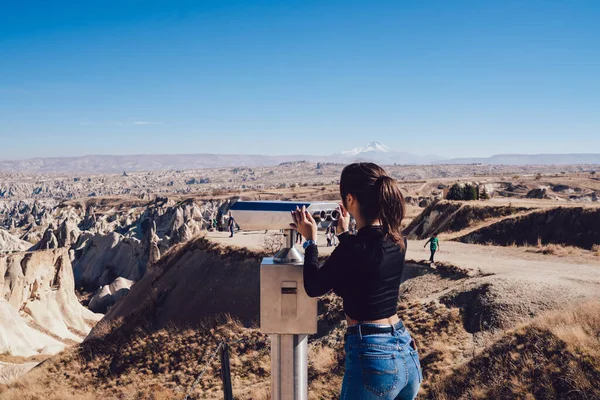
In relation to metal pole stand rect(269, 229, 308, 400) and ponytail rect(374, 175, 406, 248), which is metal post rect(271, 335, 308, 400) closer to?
metal pole stand rect(269, 229, 308, 400)

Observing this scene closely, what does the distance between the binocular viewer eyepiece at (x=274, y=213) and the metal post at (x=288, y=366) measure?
2.04 feet

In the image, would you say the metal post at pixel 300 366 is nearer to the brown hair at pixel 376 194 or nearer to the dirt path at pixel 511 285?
the brown hair at pixel 376 194

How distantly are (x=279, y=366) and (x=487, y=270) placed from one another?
1231 cm

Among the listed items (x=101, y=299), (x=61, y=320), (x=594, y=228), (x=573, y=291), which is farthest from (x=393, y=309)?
(x=101, y=299)

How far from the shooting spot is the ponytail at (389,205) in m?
2.30

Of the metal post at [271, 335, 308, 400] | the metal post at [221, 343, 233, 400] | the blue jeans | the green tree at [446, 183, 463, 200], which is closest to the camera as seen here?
the blue jeans

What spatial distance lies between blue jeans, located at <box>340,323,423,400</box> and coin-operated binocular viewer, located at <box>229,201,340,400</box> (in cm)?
31

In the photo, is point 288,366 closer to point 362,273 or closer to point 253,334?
point 362,273

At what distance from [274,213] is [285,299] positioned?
0.47 metres

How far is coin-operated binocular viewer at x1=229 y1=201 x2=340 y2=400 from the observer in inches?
98.1

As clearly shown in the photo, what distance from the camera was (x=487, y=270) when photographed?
532 inches

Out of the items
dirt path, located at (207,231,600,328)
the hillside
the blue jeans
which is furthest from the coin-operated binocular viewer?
dirt path, located at (207,231,600,328)

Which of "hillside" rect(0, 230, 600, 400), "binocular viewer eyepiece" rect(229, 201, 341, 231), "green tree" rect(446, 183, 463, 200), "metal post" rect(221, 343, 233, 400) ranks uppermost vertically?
"binocular viewer eyepiece" rect(229, 201, 341, 231)

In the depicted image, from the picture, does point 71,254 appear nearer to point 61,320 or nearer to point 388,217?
point 61,320
